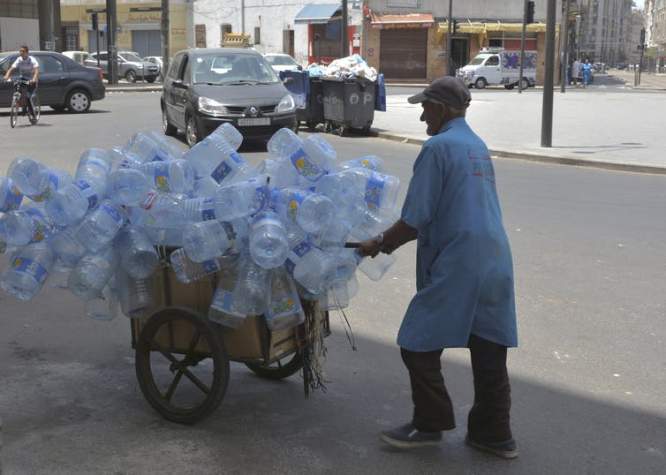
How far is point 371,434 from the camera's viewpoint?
13.3 feet

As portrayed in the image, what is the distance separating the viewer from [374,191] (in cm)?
405

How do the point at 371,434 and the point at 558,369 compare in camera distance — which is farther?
the point at 558,369

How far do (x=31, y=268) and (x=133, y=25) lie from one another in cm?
5930

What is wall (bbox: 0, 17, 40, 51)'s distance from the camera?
38375 mm

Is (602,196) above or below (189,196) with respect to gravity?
below

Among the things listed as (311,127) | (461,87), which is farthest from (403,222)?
(311,127)

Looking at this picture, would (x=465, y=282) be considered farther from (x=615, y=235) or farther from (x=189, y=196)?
(x=615, y=235)

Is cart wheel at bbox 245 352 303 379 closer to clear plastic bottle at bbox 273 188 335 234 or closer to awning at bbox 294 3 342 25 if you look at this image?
clear plastic bottle at bbox 273 188 335 234

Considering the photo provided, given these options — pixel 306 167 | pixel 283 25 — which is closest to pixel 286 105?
pixel 306 167

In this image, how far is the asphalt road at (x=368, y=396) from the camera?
3.79 metres

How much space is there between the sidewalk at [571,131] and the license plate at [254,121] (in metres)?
3.46

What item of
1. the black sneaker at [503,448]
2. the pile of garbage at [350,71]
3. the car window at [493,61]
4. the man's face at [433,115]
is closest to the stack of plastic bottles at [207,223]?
the man's face at [433,115]

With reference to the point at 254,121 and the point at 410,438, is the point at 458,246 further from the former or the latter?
the point at 254,121

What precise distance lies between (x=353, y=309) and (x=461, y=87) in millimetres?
2681
